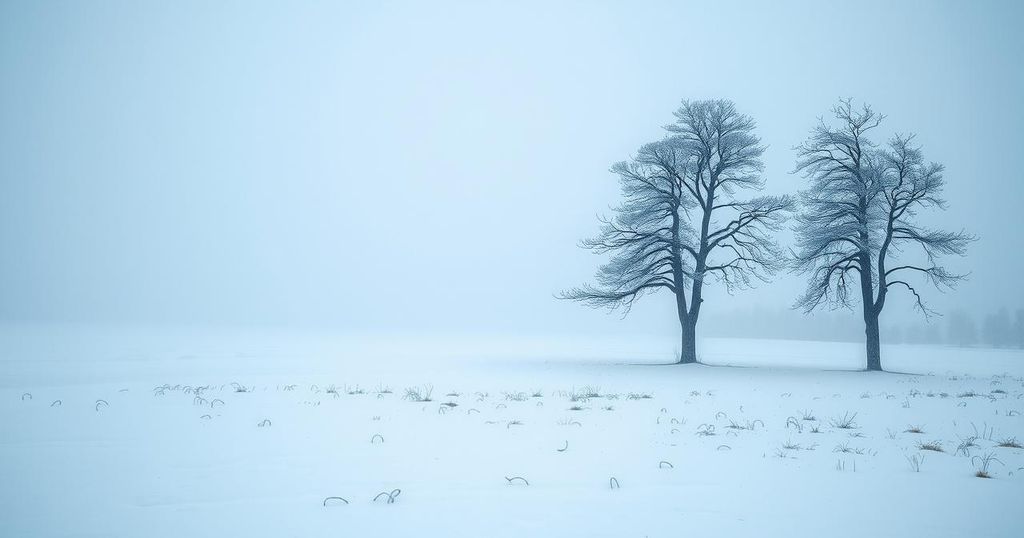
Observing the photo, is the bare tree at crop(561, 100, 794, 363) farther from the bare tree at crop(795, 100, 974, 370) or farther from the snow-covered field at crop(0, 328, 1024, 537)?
the snow-covered field at crop(0, 328, 1024, 537)

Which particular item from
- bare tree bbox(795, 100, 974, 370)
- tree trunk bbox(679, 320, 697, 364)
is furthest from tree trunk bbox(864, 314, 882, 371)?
tree trunk bbox(679, 320, 697, 364)

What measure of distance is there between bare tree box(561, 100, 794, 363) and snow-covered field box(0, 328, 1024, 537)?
31.7 feet

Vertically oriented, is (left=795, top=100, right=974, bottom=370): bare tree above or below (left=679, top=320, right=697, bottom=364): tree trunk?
above

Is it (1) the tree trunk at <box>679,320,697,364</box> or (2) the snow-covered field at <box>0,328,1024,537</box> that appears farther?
(1) the tree trunk at <box>679,320,697,364</box>

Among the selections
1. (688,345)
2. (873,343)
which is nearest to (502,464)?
(688,345)

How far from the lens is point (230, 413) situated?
8.70 metres

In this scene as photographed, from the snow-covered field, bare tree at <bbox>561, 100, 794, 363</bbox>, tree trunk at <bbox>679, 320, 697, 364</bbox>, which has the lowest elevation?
the snow-covered field

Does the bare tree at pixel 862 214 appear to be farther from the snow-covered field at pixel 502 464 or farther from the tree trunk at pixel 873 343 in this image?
the snow-covered field at pixel 502 464

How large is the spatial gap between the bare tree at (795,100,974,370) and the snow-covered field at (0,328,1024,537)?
31.4 feet

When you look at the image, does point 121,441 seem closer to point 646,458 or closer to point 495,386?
point 646,458

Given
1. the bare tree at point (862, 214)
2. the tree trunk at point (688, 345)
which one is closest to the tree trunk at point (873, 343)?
the bare tree at point (862, 214)

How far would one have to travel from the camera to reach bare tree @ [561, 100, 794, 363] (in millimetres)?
20828

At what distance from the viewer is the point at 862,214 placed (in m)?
19.9

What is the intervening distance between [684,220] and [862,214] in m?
6.78
